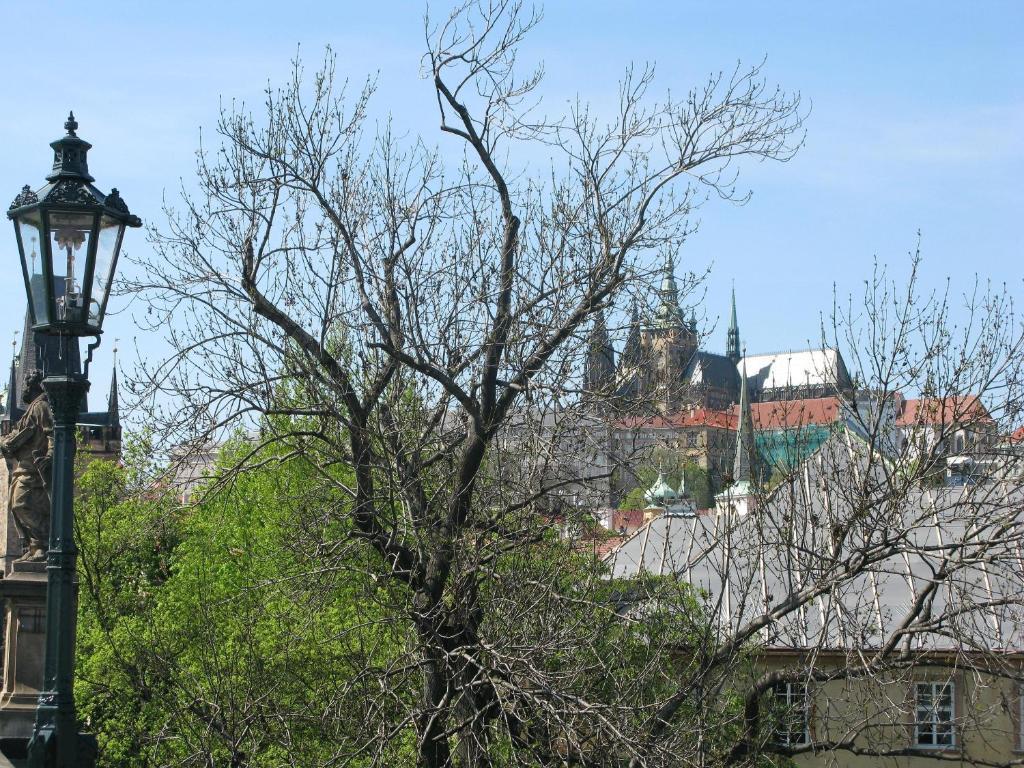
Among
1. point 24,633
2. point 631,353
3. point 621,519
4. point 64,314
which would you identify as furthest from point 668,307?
point 621,519

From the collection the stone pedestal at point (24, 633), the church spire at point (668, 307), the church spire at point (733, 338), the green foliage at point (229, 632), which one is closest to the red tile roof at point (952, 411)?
the church spire at point (668, 307)

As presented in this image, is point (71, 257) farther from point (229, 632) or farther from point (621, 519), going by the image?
point (621, 519)

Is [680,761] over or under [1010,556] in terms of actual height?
under

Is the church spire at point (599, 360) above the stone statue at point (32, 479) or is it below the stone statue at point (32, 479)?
above

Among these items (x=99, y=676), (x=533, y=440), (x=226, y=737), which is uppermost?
(x=533, y=440)

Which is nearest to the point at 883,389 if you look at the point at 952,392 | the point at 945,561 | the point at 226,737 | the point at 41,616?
the point at 952,392

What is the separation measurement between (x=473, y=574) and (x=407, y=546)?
3.30 ft

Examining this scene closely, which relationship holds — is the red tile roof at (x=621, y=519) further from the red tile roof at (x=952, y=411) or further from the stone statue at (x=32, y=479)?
the stone statue at (x=32, y=479)

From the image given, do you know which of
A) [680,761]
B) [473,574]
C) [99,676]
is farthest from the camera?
[99,676]

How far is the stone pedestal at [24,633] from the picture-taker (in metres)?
13.9

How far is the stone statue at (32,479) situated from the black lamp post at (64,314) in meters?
6.71

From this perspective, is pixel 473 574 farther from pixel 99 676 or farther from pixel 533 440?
pixel 99 676

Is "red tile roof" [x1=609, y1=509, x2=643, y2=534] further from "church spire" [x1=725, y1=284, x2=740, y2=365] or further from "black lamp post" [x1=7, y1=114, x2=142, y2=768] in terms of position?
"church spire" [x1=725, y1=284, x2=740, y2=365]

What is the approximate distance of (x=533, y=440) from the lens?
40.1 feet
